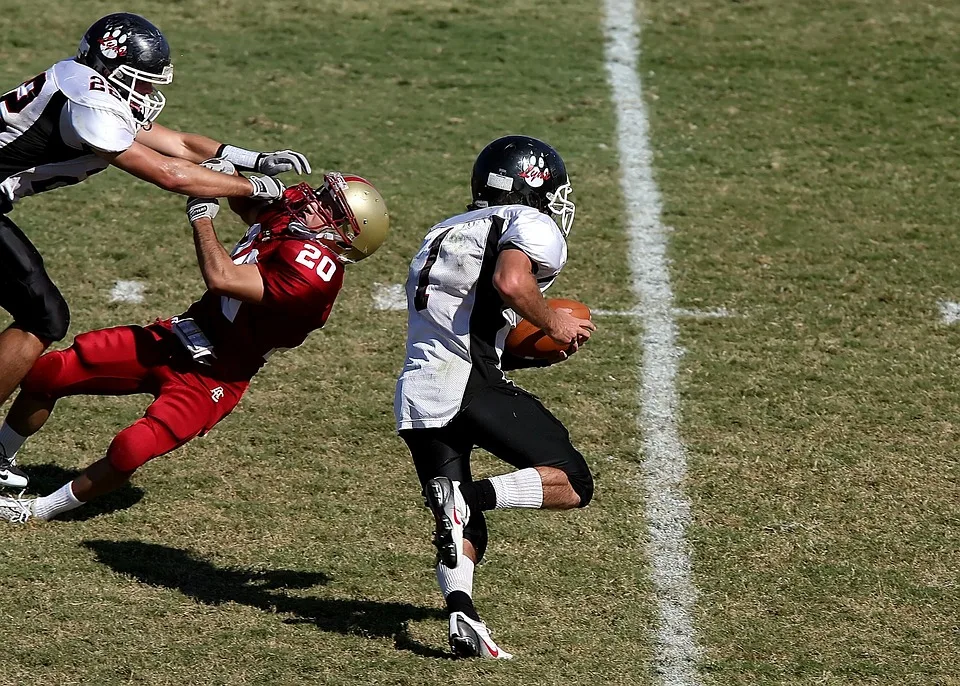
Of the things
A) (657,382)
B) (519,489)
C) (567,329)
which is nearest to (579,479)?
(519,489)

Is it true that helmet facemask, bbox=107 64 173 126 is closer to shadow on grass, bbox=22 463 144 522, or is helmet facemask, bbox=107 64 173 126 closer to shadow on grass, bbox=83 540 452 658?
shadow on grass, bbox=22 463 144 522

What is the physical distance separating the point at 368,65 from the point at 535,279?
531cm

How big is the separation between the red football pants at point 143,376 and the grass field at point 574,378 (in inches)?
17.9

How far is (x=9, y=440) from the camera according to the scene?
16.3 feet

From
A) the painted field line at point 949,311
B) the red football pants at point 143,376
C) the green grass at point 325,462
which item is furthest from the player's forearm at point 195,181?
the painted field line at point 949,311

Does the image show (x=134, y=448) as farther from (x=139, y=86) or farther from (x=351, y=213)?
(x=139, y=86)

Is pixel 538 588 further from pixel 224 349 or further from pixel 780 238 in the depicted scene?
pixel 780 238

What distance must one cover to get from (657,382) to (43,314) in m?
2.58

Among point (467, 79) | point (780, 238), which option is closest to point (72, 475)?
point (780, 238)

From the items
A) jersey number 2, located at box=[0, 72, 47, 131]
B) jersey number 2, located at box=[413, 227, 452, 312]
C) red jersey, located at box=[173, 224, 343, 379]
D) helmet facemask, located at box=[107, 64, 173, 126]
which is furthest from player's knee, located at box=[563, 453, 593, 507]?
jersey number 2, located at box=[0, 72, 47, 131]

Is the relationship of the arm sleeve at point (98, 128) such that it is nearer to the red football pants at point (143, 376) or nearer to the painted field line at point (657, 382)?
the red football pants at point (143, 376)

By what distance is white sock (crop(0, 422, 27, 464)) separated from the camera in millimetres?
4938

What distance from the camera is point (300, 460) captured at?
5.31 meters

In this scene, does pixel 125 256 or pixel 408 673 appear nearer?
pixel 408 673
